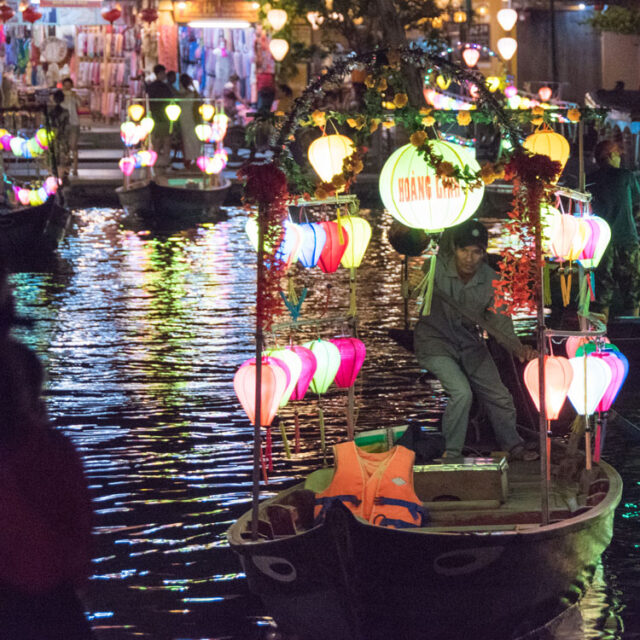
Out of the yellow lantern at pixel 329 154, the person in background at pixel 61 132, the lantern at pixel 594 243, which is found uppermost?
the person in background at pixel 61 132

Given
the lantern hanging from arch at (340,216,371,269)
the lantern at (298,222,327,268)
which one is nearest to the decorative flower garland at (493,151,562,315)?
the lantern hanging from arch at (340,216,371,269)

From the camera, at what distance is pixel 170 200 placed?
23.1 meters

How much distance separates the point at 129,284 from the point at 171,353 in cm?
437

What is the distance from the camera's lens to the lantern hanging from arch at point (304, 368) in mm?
6156

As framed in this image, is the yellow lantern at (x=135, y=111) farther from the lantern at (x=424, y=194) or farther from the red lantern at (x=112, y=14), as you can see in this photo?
the lantern at (x=424, y=194)

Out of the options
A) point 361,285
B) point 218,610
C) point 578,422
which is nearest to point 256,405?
point 218,610

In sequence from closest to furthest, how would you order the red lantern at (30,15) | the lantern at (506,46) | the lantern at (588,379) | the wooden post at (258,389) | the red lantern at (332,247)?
the wooden post at (258,389), the lantern at (588,379), the red lantern at (332,247), the red lantern at (30,15), the lantern at (506,46)

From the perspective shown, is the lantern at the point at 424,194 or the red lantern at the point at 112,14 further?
the red lantern at the point at 112,14

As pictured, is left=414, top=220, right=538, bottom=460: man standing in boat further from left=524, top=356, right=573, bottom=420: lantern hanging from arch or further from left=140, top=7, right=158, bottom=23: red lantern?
left=140, top=7, right=158, bottom=23: red lantern

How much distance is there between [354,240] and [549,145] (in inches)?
134

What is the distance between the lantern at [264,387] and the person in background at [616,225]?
5.65m

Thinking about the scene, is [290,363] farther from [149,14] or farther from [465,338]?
[149,14]

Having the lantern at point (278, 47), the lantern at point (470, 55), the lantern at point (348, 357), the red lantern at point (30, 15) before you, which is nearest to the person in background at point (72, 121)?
the red lantern at point (30, 15)

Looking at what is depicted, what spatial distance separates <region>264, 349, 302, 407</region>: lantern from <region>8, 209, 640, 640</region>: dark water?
0.58 m
